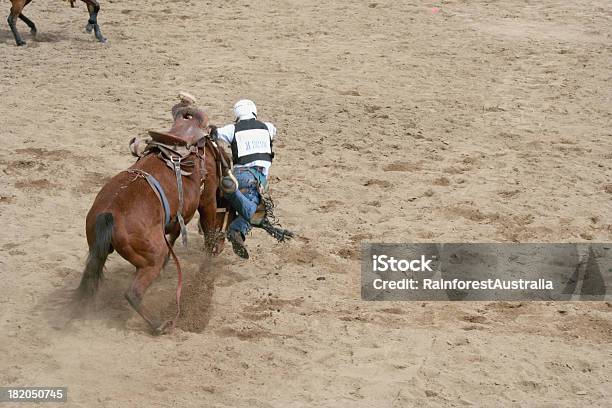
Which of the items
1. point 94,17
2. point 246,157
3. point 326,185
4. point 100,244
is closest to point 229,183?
point 246,157

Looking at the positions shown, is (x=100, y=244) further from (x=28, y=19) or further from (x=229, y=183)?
(x=28, y=19)

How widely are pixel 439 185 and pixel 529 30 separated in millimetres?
5782

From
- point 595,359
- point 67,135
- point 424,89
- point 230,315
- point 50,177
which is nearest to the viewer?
point 595,359

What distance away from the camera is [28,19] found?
13547 millimetres

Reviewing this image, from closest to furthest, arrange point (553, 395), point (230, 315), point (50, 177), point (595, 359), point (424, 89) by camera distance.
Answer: point (553, 395) < point (595, 359) < point (230, 315) < point (50, 177) < point (424, 89)

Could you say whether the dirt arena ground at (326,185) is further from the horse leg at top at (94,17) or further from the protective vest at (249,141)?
the protective vest at (249,141)

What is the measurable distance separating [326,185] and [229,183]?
2.24 meters

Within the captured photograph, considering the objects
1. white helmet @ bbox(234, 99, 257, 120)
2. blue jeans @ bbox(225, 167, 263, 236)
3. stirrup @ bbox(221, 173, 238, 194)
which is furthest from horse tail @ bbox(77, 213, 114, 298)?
white helmet @ bbox(234, 99, 257, 120)

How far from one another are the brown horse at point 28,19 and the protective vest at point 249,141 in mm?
Result: 6276

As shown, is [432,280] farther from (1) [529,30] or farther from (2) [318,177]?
(1) [529,30]

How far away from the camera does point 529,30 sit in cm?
1436

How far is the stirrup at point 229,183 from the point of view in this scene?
7453 mm

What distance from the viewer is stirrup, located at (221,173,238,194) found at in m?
7.45

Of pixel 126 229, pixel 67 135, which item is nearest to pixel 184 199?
pixel 126 229
